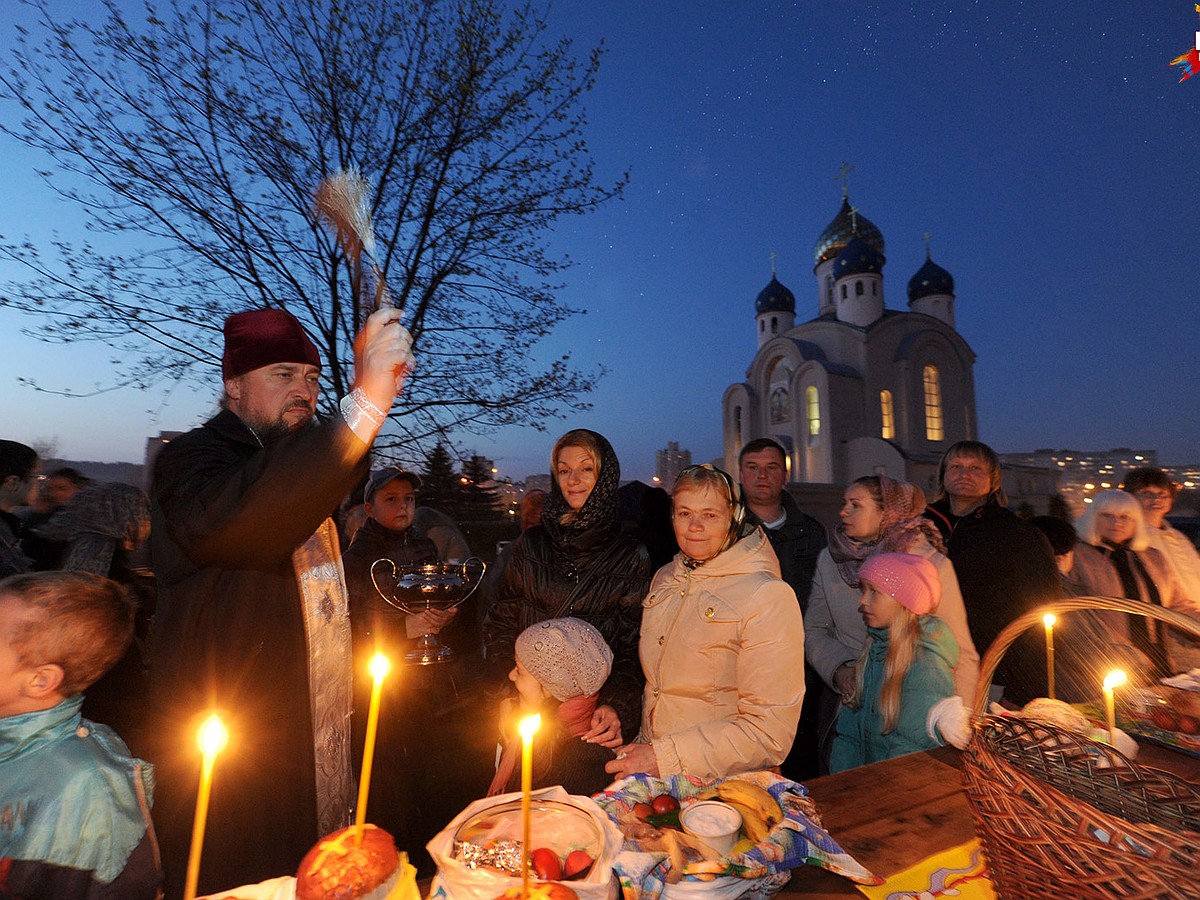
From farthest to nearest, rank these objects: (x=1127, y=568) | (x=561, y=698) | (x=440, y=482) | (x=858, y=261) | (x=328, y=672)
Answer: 1. (x=858, y=261)
2. (x=440, y=482)
3. (x=1127, y=568)
4. (x=561, y=698)
5. (x=328, y=672)

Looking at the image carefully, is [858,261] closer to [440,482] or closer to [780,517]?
[440,482]

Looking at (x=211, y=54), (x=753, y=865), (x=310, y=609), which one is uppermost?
(x=211, y=54)

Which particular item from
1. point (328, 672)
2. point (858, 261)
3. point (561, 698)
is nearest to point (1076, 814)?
point (561, 698)

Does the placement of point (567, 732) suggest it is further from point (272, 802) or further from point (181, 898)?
point (181, 898)

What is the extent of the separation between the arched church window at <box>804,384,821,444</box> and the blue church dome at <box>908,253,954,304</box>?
13.2 m

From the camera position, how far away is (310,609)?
1.99 metres

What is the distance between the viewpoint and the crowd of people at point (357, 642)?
62.3 inches

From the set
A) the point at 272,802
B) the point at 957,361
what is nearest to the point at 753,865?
the point at 272,802

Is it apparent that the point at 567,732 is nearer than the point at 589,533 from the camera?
Yes

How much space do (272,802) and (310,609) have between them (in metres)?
0.55

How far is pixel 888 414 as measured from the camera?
32.3 meters

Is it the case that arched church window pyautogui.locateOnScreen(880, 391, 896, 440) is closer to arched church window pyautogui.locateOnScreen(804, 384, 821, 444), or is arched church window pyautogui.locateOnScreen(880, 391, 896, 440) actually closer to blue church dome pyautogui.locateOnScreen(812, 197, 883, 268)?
arched church window pyautogui.locateOnScreen(804, 384, 821, 444)

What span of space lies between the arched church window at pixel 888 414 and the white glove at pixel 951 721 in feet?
108

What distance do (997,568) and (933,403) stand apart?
110 feet
